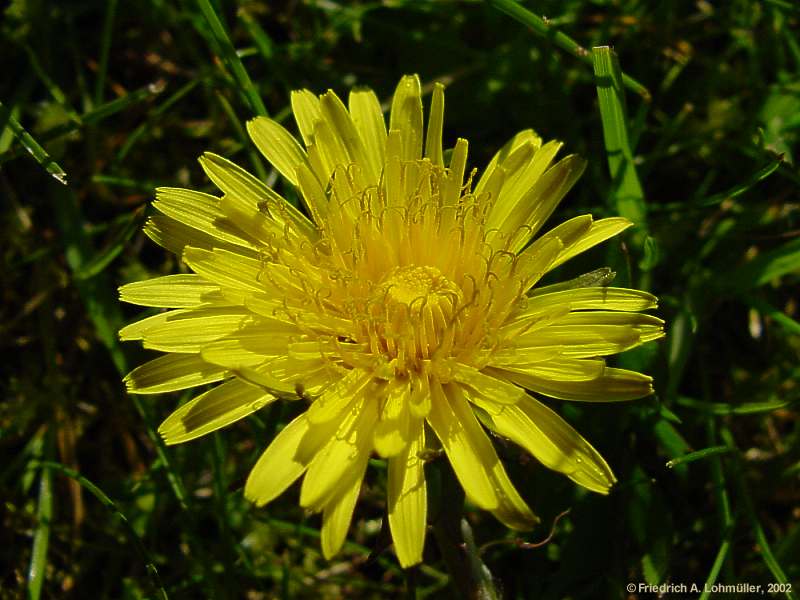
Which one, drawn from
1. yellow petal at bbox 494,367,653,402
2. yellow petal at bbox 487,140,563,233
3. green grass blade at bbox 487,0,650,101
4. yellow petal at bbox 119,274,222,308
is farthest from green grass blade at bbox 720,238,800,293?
yellow petal at bbox 119,274,222,308

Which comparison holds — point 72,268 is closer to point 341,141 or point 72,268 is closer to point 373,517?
point 341,141

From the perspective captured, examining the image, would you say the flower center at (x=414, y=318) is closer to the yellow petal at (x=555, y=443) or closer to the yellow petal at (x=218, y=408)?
the yellow petal at (x=555, y=443)

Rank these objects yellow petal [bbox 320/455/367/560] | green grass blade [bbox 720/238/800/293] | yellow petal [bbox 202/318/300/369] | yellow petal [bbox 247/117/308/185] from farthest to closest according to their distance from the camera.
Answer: green grass blade [bbox 720/238/800/293]
yellow petal [bbox 247/117/308/185]
yellow petal [bbox 202/318/300/369]
yellow petal [bbox 320/455/367/560]

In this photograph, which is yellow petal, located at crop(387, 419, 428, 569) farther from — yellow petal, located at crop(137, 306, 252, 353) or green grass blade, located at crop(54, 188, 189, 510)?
green grass blade, located at crop(54, 188, 189, 510)

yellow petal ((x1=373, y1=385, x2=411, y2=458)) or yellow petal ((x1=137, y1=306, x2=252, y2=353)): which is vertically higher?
yellow petal ((x1=137, y1=306, x2=252, y2=353))

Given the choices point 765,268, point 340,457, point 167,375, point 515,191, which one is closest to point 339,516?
point 340,457

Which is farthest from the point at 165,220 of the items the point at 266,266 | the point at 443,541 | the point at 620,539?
the point at 620,539

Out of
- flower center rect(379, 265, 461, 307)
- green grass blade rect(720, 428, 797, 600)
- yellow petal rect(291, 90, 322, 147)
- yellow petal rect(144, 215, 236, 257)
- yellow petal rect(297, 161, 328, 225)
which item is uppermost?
yellow petal rect(291, 90, 322, 147)
